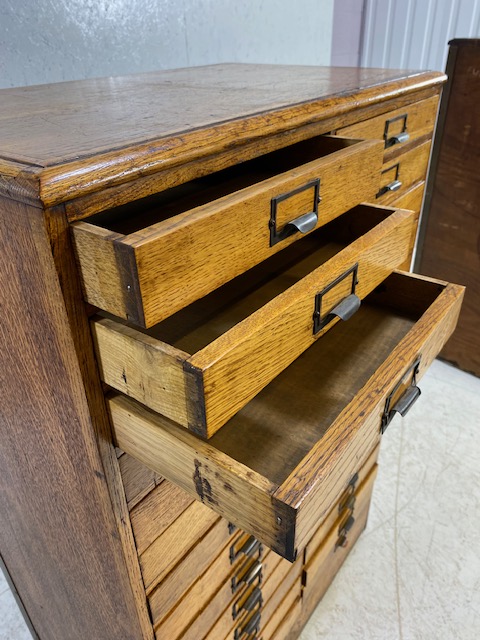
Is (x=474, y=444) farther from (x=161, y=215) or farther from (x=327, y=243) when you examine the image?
(x=161, y=215)

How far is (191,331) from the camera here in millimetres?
641

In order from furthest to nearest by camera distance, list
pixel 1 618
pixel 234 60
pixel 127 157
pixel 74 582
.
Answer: pixel 234 60
pixel 1 618
pixel 74 582
pixel 127 157

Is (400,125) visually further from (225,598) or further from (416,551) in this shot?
(416,551)

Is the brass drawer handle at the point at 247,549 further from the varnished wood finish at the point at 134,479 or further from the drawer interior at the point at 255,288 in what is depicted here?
the drawer interior at the point at 255,288

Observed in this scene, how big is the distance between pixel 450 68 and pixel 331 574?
1.36 meters

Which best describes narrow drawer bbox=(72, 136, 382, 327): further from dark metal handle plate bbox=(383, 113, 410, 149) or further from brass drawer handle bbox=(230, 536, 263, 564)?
brass drawer handle bbox=(230, 536, 263, 564)

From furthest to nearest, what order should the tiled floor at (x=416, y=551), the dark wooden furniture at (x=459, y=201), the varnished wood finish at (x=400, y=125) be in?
the dark wooden furniture at (x=459, y=201), the tiled floor at (x=416, y=551), the varnished wood finish at (x=400, y=125)

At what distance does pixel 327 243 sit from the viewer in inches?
34.0

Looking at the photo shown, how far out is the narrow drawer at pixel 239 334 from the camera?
0.47 meters

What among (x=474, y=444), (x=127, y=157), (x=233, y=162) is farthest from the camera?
(x=474, y=444)

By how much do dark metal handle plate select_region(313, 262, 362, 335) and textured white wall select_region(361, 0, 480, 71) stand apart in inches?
72.5

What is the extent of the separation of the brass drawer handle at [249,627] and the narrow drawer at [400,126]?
0.84 m

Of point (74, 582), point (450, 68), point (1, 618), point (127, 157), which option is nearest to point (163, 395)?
point (127, 157)

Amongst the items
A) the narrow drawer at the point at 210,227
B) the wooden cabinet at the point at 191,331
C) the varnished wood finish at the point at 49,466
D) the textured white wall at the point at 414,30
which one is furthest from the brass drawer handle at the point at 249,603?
the textured white wall at the point at 414,30
